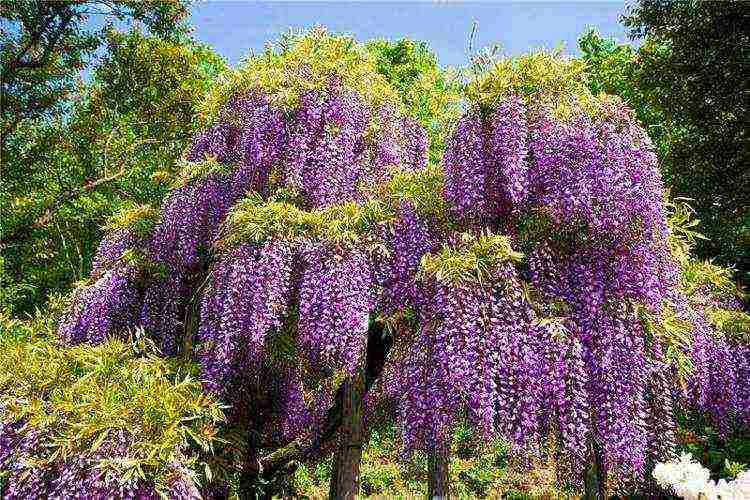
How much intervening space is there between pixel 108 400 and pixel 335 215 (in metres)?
2.63

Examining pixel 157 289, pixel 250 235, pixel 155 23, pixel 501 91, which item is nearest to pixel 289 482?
pixel 157 289

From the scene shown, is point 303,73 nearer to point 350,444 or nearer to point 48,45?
point 350,444

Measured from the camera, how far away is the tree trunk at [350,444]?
7.38 m

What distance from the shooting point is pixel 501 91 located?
238 inches

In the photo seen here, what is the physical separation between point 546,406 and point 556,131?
7.75ft

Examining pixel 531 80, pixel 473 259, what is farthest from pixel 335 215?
pixel 531 80

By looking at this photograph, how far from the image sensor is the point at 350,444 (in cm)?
746

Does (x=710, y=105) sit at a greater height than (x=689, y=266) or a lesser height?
greater

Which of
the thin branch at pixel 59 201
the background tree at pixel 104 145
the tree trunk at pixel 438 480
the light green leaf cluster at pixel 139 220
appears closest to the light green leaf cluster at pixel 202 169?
the light green leaf cluster at pixel 139 220

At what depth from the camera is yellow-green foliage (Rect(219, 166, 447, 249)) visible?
6.30 m

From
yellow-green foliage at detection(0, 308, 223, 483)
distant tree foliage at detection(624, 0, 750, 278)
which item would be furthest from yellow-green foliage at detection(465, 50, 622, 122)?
distant tree foliage at detection(624, 0, 750, 278)

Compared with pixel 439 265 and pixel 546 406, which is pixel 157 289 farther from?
pixel 546 406

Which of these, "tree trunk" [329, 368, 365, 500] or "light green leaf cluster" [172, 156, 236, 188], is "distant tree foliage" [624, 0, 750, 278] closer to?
"tree trunk" [329, 368, 365, 500]

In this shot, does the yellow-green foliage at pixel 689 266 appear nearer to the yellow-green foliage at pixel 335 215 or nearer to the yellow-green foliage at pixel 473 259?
the yellow-green foliage at pixel 473 259
